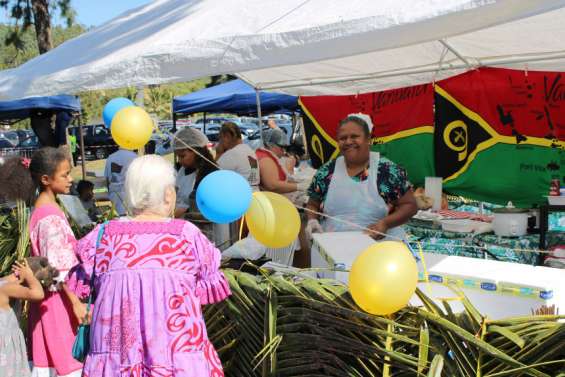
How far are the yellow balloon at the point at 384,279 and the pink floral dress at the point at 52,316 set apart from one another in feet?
5.27

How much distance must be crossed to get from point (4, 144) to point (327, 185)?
22.2 metres

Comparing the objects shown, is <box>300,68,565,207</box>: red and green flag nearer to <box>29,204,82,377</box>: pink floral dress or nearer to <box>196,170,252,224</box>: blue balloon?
<box>196,170,252,224</box>: blue balloon

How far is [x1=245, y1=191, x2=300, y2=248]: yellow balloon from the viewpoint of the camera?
2.75 m

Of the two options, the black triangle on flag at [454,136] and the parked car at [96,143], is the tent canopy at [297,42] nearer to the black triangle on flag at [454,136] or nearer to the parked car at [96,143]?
the black triangle on flag at [454,136]

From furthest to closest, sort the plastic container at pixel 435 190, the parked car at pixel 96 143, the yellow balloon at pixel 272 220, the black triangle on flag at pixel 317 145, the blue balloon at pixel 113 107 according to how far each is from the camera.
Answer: the parked car at pixel 96 143 → the black triangle on flag at pixel 317 145 → the plastic container at pixel 435 190 → the blue balloon at pixel 113 107 → the yellow balloon at pixel 272 220

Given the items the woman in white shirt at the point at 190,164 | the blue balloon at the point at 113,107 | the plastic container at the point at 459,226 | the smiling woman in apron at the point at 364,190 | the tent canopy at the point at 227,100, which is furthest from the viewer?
the tent canopy at the point at 227,100

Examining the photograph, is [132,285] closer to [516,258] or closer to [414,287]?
[414,287]

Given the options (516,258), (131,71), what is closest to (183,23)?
(131,71)

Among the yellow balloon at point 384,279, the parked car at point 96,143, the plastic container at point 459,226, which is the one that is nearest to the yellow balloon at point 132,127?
the yellow balloon at point 384,279

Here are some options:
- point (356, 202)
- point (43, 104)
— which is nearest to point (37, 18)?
point (43, 104)

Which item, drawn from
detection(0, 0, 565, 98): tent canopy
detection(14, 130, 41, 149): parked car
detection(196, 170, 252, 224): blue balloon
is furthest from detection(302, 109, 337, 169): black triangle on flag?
detection(14, 130, 41, 149): parked car

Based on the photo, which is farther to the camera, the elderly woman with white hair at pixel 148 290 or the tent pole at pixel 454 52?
the tent pole at pixel 454 52

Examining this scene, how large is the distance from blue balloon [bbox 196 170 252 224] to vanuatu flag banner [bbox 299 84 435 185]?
4051 mm

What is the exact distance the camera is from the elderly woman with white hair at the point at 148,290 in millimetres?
2037
